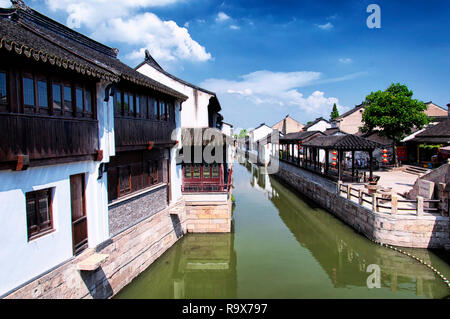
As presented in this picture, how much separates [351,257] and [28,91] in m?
11.9

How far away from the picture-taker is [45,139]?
6059 mm

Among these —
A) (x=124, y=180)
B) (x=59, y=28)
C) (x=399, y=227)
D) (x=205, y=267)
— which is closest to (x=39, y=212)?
(x=124, y=180)

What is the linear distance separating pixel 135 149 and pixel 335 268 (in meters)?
8.38

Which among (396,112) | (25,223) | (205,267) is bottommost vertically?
(205,267)

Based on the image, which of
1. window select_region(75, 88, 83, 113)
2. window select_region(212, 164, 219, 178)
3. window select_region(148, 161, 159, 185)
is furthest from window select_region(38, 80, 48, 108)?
window select_region(212, 164, 219, 178)

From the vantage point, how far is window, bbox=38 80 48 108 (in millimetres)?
6090

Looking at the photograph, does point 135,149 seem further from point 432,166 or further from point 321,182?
point 432,166

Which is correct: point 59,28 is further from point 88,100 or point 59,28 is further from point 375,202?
point 375,202

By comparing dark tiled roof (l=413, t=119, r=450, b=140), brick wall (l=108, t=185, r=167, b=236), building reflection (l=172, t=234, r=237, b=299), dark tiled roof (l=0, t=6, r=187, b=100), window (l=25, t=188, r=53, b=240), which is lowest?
building reflection (l=172, t=234, r=237, b=299)

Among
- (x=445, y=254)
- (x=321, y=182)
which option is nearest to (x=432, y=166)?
(x=321, y=182)

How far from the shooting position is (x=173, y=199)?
13148 mm

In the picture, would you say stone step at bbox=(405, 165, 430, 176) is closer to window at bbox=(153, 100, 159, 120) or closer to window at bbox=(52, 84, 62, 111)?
window at bbox=(153, 100, 159, 120)

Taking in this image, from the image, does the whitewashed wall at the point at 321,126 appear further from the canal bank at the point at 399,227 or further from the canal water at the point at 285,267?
the canal water at the point at 285,267

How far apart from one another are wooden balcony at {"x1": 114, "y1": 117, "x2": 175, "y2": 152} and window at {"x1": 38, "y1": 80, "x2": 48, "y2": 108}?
8.37 feet
